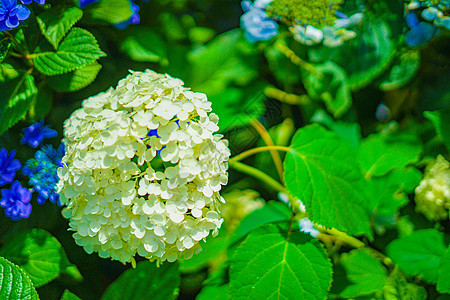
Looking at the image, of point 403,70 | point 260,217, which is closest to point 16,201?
point 260,217

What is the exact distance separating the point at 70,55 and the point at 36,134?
0.28 m

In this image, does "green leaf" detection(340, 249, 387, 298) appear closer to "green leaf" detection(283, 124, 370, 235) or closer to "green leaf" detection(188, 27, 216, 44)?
"green leaf" detection(283, 124, 370, 235)

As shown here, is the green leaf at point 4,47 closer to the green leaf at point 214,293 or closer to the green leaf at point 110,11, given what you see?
the green leaf at point 110,11

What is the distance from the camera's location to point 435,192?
1199 millimetres

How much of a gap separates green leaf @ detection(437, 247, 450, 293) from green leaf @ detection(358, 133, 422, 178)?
0.38 m

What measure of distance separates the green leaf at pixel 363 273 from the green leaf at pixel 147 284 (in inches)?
19.3

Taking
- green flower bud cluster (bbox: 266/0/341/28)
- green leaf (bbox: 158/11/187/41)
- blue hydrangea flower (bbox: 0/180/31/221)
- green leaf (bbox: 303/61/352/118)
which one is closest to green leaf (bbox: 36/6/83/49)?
blue hydrangea flower (bbox: 0/180/31/221)

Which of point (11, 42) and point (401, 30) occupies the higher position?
point (11, 42)

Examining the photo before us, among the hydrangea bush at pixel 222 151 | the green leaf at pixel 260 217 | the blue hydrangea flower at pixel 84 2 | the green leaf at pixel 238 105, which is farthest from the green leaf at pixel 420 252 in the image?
the blue hydrangea flower at pixel 84 2

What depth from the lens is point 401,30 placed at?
4.49 feet

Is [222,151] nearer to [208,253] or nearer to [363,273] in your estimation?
[208,253]

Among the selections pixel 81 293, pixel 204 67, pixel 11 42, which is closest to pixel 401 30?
pixel 204 67

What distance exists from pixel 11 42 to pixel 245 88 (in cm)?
85

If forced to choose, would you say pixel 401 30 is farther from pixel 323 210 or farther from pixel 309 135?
pixel 323 210
